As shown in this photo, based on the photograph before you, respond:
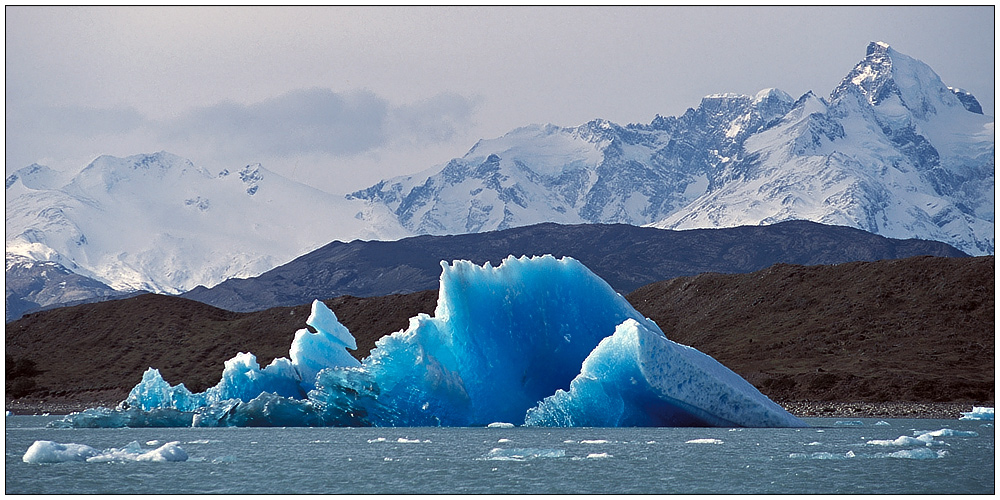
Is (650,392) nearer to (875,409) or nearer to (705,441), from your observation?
(705,441)

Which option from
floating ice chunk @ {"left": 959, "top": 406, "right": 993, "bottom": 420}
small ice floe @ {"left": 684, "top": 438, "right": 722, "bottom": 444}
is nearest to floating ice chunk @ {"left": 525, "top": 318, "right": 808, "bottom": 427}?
small ice floe @ {"left": 684, "top": 438, "right": 722, "bottom": 444}

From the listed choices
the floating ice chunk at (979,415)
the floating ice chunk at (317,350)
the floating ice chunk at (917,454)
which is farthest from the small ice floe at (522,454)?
the floating ice chunk at (979,415)

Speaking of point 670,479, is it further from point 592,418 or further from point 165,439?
point 165,439

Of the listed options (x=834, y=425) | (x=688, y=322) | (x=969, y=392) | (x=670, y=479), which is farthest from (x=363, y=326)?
(x=670, y=479)

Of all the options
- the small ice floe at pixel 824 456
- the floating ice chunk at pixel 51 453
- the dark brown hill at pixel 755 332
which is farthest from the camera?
the dark brown hill at pixel 755 332

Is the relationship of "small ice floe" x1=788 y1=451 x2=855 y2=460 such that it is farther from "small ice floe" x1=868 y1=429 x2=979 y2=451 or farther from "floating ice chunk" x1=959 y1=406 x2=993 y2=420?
"floating ice chunk" x1=959 y1=406 x2=993 y2=420

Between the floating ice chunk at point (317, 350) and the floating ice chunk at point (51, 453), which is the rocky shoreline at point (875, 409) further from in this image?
the floating ice chunk at point (51, 453)
